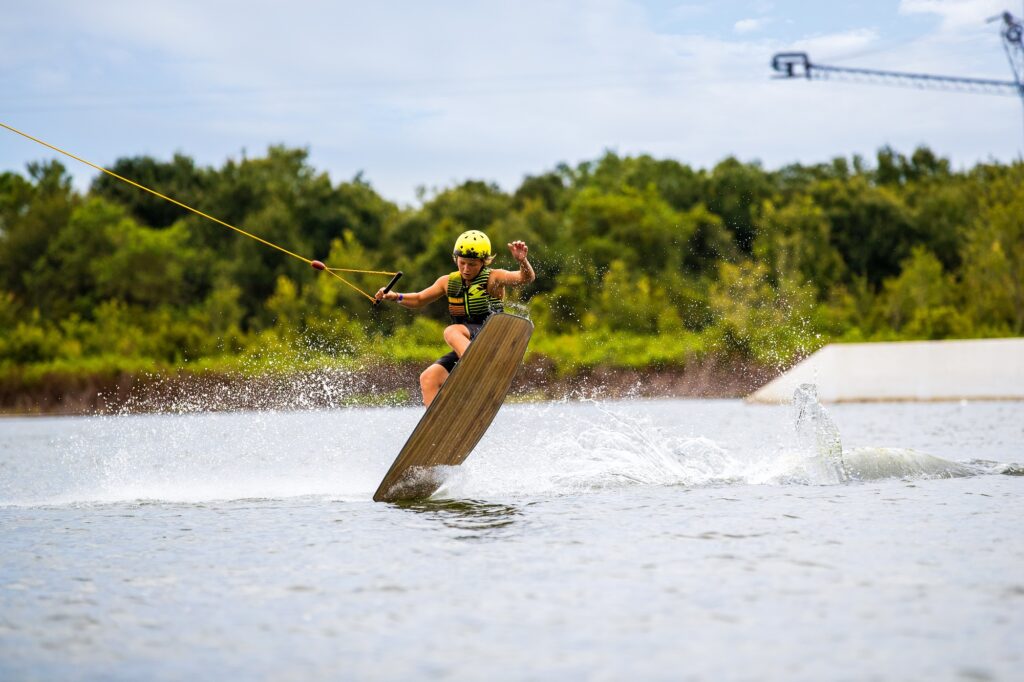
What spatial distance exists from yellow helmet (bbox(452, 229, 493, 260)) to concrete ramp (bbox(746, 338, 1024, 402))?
12813 mm

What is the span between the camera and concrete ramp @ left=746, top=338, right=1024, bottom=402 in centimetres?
2053

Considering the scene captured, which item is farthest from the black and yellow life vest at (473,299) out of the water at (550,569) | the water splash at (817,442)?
the water splash at (817,442)

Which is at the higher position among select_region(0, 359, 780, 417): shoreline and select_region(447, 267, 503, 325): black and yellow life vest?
select_region(447, 267, 503, 325): black and yellow life vest

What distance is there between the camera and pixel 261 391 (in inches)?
1233

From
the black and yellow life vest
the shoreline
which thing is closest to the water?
the black and yellow life vest

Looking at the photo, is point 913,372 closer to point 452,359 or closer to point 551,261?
point 452,359

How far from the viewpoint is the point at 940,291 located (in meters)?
32.7

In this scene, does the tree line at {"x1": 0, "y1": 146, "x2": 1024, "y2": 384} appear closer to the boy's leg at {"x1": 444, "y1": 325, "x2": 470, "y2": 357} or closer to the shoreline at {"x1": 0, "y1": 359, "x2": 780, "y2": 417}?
the shoreline at {"x1": 0, "y1": 359, "x2": 780, "y2": 417}

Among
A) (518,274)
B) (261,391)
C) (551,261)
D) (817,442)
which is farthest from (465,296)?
(551,261)

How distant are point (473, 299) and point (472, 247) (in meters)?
0.43

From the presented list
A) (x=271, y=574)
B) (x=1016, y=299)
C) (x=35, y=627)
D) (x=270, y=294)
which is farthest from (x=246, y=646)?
(x=270, y=294)

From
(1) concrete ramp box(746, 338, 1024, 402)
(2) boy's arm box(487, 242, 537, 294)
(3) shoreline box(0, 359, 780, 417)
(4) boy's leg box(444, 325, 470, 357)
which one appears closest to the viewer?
(2) boy's arm box(487, 242, 537, 294)

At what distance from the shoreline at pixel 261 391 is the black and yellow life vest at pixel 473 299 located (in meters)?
19.8

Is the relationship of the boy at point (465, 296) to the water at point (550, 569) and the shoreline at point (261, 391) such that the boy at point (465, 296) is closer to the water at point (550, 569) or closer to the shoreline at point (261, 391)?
the water at point (550, 569)
